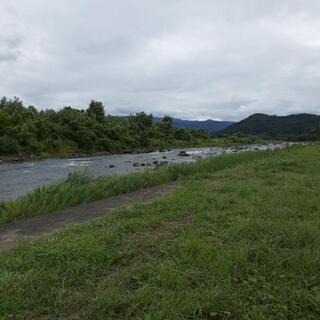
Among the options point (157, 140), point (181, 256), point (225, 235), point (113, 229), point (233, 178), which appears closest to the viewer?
point (181, 256)

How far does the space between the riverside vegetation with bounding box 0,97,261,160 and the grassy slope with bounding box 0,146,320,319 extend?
34.3 meters

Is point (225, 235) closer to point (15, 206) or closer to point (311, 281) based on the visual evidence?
point (311, 281)

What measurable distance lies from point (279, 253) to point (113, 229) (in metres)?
2.22

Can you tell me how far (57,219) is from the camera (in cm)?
743

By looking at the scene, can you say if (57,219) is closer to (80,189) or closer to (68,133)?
(80,189)

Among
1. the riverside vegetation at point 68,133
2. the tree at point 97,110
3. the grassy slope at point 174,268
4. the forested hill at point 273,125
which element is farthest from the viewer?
the forested hill at point 273,125

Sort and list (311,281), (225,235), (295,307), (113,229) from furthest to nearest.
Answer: (113,229), (225,235), (311,281), (295,307)

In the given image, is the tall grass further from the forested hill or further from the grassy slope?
the forested hill

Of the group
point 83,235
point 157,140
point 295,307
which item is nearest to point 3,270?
point 83,235

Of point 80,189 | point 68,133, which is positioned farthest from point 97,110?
point 80,189

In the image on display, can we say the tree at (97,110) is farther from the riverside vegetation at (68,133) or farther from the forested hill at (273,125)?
the forested hill at (273,125)

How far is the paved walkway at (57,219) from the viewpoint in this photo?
622cm

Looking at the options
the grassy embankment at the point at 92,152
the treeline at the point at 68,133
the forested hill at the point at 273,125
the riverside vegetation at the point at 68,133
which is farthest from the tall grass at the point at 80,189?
the forested hill at the point at 273,125

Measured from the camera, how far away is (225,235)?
5383mm
